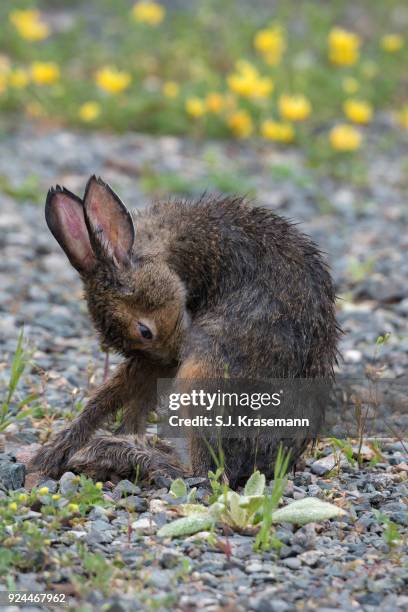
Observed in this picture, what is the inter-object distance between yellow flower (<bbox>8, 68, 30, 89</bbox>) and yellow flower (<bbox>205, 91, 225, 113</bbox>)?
1657 millimetres

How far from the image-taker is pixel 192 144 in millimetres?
10617

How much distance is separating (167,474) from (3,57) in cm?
769

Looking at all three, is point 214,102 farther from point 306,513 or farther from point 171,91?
point 306,513

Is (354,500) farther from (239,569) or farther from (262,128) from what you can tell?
(262,128)

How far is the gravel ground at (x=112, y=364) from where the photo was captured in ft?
11.9

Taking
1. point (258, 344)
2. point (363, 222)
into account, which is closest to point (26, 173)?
point (363, 222)

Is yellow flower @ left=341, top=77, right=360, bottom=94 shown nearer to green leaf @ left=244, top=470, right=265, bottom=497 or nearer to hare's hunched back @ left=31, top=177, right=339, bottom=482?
hare's hunched back @ left=31, top=177, right=339, bottom=482

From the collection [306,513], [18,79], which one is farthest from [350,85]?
[306,513]

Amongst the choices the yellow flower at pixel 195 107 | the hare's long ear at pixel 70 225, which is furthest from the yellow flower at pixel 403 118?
the hare's long ear at pixel 70 225

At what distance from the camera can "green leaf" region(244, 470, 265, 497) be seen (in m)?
4.23

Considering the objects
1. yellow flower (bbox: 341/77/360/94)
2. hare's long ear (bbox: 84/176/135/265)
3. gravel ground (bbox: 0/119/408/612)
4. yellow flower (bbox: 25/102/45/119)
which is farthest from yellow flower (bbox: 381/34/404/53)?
hare's long ear (bbox: 84/176/135/265)

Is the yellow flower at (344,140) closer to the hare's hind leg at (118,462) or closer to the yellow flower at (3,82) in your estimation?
the yellow flower at (3,82)

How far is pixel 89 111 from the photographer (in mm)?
9984

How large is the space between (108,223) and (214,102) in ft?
18.1
